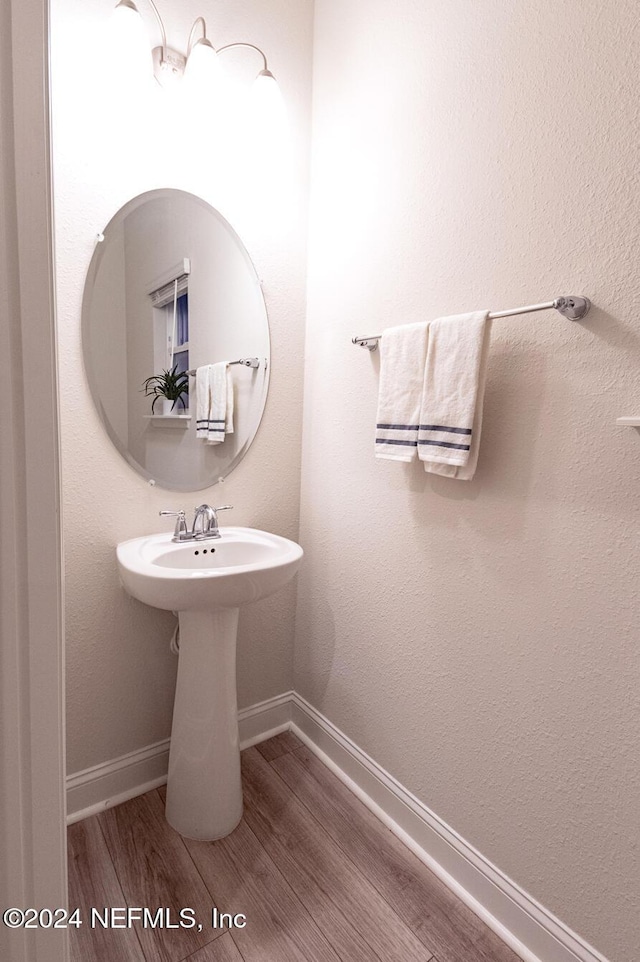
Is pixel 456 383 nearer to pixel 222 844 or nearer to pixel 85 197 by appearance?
pixel 85 197

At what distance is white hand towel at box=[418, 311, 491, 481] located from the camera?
1.06 m

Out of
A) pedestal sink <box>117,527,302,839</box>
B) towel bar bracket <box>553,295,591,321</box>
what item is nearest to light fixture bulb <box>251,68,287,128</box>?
towel bar bracket <box>553,295,591,321</box>

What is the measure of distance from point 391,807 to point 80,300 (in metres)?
1.69

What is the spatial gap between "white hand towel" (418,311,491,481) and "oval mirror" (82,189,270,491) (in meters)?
0.67

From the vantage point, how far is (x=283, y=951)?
108cm

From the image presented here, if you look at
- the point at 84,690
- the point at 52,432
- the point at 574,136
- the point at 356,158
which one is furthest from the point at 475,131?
the point at 84,690

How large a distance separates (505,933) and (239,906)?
633 mm

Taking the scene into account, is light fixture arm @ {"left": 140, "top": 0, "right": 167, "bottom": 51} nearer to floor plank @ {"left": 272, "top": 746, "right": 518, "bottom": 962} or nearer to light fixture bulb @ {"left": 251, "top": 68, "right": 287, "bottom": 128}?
light fixture bulb @ {"left": 251, "top": 68, "right": 287, "bottom": 128}

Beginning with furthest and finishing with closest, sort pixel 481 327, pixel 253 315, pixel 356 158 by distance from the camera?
pixel 253 315
pixel 356 158
pixel 481 327

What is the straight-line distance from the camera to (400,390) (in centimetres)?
124

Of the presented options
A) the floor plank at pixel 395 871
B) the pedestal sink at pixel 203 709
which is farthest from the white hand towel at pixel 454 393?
the floor plank at pixel 395 871

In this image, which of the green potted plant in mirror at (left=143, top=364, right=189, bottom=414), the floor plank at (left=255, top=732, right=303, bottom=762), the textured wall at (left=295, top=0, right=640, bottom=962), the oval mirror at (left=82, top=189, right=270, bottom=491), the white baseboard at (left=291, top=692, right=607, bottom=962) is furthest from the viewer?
the floor plank at (left=255, top=732, right=303, bottom=762)

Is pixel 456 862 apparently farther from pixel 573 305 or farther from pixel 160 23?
pixel 160 23

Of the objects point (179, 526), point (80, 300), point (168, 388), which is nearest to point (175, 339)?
point (168, 388)
